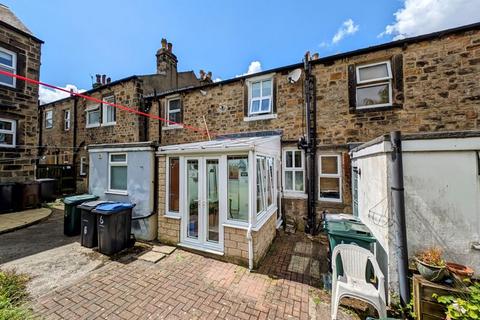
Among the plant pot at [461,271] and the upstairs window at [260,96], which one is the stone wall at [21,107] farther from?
the plant pot at [461,271]

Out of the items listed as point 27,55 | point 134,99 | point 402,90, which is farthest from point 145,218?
point 27,55

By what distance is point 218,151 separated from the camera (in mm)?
5141

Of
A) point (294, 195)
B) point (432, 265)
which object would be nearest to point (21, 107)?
point (294, 195)

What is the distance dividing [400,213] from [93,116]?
1676 centimetres

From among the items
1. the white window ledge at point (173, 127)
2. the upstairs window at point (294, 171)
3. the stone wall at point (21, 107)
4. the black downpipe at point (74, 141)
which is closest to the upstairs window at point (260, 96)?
the upstairs window at point (294, 171)

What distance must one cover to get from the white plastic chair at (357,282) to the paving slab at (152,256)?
160 inches

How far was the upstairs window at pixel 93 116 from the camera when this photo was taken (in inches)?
518

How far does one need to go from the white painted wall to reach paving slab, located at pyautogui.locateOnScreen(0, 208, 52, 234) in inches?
437

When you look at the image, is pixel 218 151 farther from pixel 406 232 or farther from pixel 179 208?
pixel 406 232

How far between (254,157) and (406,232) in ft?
10.3

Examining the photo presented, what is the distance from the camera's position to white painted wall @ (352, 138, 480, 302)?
295cm

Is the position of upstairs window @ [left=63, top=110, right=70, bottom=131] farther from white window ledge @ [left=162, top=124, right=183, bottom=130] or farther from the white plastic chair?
the white plastic chair

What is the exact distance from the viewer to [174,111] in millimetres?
10836

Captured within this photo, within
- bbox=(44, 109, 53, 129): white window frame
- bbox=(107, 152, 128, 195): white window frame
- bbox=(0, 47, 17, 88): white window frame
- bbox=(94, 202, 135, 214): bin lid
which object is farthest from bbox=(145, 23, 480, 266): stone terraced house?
bbox=(44, 109, 53, 129): white window frame
